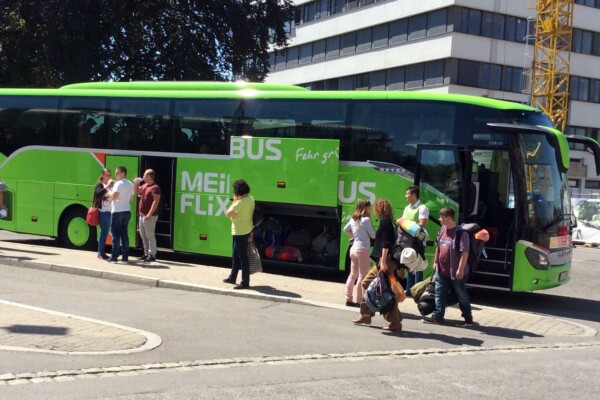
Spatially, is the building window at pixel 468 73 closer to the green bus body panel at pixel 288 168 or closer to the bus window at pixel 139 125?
the bus window at pixel 139 125

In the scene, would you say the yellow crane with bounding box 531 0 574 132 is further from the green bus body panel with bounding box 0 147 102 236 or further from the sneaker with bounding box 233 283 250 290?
the sneaker with bounding box 233 283 250 290

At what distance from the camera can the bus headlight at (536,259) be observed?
11977 mm

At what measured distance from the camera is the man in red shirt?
14.2m

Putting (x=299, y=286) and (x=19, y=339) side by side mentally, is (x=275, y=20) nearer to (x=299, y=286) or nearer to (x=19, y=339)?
(x=299, y=286)

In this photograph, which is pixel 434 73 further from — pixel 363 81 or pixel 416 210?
pixel 416 210

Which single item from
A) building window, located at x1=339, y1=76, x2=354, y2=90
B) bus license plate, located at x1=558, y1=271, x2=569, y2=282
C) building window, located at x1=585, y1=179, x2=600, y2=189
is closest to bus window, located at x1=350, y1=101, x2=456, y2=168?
bus license plate, located at x1=558, y1=271, x2=569, y2=282

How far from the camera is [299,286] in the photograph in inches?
499

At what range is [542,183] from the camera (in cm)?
1224

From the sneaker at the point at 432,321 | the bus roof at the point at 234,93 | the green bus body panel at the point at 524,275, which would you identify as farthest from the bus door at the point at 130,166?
the green bus body panel at the point at 524,275

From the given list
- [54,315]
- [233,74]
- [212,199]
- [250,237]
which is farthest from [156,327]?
[233,74]

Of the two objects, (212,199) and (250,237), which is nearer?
(250,237)

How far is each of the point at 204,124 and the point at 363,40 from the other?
134 feet

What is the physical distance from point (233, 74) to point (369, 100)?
671 inches

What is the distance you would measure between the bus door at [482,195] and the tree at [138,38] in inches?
657
